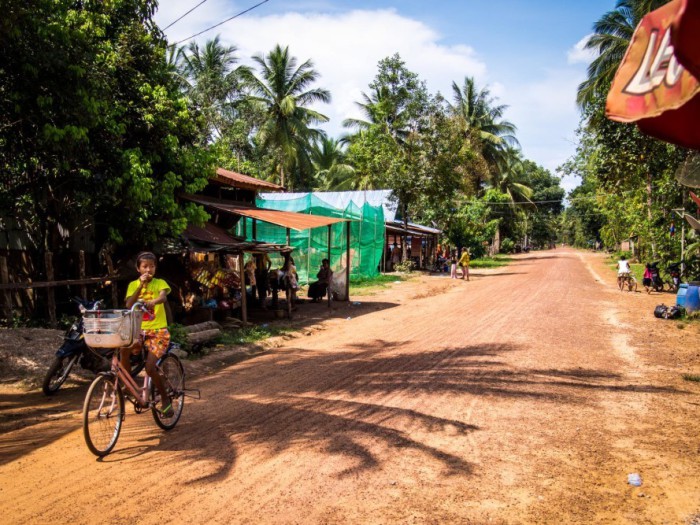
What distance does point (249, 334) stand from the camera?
11.5m

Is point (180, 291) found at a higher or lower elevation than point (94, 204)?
lower

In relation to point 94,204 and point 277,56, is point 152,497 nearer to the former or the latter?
point 94,204

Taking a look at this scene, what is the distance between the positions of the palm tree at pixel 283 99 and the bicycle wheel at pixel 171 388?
99.8 feet

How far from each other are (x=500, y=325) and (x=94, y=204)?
8928 millimetres

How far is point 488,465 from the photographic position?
4.45 meters

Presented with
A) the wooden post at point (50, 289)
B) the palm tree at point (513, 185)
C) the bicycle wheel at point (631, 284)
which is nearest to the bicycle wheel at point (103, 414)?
the wooden post at point (50, 289)

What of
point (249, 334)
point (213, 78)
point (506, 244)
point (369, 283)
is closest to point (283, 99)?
point (213, 78)

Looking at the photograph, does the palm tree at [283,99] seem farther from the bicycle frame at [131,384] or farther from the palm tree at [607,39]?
the bicycle frame at [131,384]

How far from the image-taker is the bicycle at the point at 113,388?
4285 millimetres

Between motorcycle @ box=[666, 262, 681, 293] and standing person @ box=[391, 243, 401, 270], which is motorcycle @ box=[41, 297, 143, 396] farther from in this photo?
standing person @ box=[391, 243, 401, 270]

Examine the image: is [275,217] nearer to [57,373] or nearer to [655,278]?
[57,373]

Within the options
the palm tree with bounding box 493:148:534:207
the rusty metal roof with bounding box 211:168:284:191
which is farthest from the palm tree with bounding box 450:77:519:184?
the rusty metal roof with bounding box 211:168:284:191

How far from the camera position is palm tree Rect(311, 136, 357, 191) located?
3988cm

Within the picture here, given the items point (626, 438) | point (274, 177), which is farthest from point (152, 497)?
point (274, 177)
